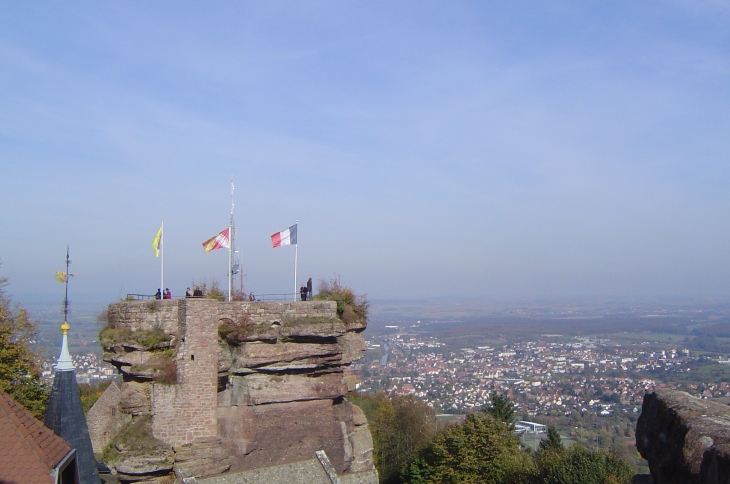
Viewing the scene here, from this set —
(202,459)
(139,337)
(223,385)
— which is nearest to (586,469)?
(223,385)

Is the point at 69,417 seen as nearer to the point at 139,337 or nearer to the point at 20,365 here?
the point at 139,337

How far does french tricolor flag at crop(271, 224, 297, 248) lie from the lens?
24.1m

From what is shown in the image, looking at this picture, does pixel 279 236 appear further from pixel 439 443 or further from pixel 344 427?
pixel 439 443

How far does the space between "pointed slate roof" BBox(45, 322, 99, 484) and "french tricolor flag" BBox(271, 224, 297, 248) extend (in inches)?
395

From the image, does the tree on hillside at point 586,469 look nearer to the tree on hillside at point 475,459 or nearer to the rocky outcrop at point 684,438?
the tree on hillside at point 475,459

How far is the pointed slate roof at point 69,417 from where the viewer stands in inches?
552

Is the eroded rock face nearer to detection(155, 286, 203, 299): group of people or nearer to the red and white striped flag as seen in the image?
detection(155, 286, 203, 299): group of people

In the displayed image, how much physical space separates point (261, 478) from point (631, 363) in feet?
283

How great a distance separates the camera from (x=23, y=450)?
1023 cm

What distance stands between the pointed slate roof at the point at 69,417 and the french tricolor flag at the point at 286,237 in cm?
1002

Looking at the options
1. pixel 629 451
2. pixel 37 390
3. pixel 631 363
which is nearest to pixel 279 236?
pixel 37 390

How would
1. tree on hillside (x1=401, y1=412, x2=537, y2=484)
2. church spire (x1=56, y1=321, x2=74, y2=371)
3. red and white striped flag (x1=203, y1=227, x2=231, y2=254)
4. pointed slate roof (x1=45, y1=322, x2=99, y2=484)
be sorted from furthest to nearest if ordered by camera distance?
tree on hillside (x1=401, y1=412, x2=537, y2=484)
red and white striped flag (x1=203, y1=227, x2=231, y2=254)
church spire (x1=56, y1=321, x2=74, y2=371)
pointed slate roof (x1=45, y1=322, x2=99, y2=484)

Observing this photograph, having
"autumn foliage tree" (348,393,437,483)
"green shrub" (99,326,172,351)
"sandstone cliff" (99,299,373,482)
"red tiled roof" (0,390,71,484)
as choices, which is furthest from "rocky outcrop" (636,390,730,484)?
"autumn foliage tree" (348,393,437,483)

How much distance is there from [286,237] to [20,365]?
12892mm
